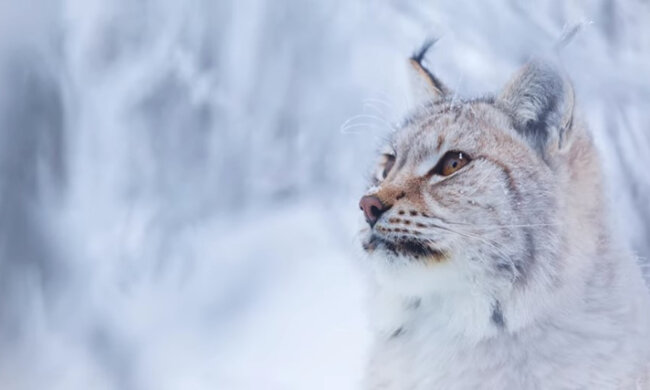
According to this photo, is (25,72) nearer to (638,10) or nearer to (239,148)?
(239,148)

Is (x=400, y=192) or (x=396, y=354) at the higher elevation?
(x=400, y=192)

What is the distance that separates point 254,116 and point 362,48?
279 millimetres

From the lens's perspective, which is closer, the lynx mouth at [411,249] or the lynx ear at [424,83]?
the lynx mouth at [411,249]

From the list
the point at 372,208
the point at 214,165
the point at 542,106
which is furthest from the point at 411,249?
the point at 214,165

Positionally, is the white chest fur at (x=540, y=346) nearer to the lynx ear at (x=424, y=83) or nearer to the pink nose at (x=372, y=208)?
the pink nose at (x=372, y=208)

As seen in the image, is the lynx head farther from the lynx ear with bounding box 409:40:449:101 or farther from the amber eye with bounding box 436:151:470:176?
the lynx ear with bounding box 409:40:449:101

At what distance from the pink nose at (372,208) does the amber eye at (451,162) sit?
4.9 inches

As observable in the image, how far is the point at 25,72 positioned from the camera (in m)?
1.49

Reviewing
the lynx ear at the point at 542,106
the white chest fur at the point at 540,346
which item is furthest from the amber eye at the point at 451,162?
the white chest fur at the point at 540,346

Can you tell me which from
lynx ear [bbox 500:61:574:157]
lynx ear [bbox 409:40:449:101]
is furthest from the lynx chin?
lynx ear [bbox 409:40:449:101]

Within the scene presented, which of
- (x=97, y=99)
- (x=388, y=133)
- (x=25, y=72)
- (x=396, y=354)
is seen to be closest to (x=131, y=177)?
(x=97, y=99)

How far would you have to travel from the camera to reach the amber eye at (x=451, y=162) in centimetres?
122

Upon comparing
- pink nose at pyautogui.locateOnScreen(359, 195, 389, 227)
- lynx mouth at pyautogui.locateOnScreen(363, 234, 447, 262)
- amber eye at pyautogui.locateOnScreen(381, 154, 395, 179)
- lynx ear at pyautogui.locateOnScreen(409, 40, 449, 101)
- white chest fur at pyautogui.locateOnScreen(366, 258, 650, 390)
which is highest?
lynx ear at pyautogui.locateOnScreen(409, 40, 449, 101)

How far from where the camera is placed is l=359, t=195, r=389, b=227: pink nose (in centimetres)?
119
